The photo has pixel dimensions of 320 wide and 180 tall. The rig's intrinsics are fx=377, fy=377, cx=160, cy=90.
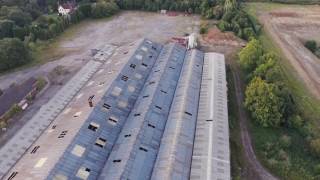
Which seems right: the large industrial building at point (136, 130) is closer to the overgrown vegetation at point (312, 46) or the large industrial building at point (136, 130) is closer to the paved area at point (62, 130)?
the paved area at point (62, 130)

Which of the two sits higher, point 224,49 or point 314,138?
point 224,49

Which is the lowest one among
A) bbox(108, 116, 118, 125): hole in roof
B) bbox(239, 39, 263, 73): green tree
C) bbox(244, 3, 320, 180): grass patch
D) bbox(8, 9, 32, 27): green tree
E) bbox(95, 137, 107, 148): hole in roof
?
bbox(244, 3, 320, 180): grass patch

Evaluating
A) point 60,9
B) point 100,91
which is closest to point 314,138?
point 100,91

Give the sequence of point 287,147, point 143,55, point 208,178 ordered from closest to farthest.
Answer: point 208,178, point 287,147, point 143,55

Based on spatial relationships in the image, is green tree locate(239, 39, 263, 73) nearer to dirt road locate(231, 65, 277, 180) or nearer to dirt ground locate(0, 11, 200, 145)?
dirt road locate(231, 65, 277, 180)

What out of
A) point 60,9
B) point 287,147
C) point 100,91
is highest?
point 60,9

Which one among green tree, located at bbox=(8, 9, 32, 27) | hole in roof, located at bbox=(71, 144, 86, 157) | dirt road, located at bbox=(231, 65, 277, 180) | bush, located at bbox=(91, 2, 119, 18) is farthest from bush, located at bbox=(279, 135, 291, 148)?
green tree, located at bbox=(8, 9, 32, 27)

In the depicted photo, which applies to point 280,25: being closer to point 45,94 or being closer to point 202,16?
point 202,16

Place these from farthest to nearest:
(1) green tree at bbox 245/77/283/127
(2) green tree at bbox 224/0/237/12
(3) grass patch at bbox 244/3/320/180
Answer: (2) green tree at bbox 224/0/237/12
(1) green tree at bbox 245/77/283/127
(3) grass patch at bbox 244/3/320/180
